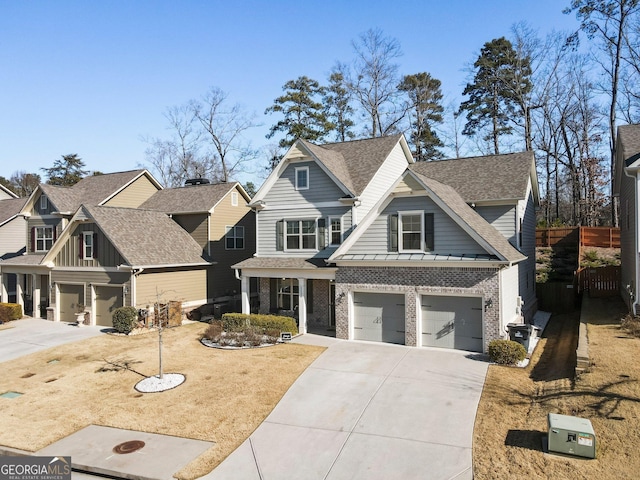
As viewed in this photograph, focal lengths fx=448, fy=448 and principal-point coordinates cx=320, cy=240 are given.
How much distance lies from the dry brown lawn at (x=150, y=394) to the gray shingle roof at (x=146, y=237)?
5410 mm

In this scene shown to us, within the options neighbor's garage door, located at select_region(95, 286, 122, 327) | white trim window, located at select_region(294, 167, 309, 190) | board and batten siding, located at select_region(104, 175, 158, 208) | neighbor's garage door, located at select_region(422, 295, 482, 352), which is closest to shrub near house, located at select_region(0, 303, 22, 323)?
neighbor's garage door, located at select_region(95, 286, 122, 327)

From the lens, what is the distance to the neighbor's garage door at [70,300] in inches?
988

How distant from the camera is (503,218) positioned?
21.3 metres

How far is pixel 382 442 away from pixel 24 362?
1477 centimetres

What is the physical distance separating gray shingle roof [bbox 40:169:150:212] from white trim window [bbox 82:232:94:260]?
6.31 meters

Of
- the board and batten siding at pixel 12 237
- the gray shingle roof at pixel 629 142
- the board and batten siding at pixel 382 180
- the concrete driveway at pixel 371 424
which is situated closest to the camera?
the concrete driveway at pixel 371 424

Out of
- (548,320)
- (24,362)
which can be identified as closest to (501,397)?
(548,320)

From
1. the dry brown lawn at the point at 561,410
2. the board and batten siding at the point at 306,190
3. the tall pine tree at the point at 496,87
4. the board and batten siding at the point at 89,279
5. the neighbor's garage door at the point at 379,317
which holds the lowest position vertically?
the dry brown lawn at the point at 561,410

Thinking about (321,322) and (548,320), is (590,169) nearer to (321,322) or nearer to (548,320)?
(548,320)

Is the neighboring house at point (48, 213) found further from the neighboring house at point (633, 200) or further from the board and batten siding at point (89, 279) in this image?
the neighboring house at point (633, 200)

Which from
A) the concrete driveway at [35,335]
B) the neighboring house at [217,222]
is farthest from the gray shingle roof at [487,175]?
the concrete driveway at [35,335]

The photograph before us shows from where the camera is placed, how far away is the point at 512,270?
61.8 feet

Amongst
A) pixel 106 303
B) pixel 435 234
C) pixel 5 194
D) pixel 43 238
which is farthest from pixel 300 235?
pixel 5 194

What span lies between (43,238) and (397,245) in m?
24.9
